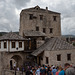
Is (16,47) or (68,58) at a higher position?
(16,47)

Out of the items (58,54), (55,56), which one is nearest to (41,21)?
(58,54)

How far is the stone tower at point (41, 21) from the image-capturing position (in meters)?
36.9

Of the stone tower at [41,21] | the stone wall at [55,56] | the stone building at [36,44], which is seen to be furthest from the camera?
the stone tower at [41,21]

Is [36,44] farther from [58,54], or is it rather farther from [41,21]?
[41,21]

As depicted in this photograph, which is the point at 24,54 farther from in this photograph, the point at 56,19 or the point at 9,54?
the point at 56,19

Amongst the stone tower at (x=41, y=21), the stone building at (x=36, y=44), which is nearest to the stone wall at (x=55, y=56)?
the stone building at (x=36, y=44)

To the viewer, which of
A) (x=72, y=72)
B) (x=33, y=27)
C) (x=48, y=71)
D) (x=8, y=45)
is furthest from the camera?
(x=33, y=27)

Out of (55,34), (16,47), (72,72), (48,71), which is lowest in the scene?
(48,71)

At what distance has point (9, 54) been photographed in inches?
1029

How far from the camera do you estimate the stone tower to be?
121 ft

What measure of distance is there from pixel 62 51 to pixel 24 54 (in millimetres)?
10171

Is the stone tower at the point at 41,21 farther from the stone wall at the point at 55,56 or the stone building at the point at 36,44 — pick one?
the stone wall at the point at 55,56

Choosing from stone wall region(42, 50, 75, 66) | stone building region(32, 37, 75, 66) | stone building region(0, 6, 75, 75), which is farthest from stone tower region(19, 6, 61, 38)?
stone wall region(42, 50, 75, 66)

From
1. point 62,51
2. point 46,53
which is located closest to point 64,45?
point 62,51
